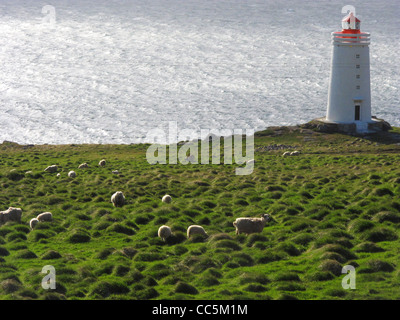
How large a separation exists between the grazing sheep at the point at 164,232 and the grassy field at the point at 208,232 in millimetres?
195

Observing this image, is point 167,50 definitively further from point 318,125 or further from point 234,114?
point 318,125

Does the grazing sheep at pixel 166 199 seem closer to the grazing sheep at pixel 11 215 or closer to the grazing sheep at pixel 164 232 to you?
the grazing sheep at pixel 11 215

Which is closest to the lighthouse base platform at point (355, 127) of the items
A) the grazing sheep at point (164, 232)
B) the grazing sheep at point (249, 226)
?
the grazing sheep at point (249, 226)

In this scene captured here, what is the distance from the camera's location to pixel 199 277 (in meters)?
16.8

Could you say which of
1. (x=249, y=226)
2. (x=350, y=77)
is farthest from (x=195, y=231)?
(x=350, y=77)

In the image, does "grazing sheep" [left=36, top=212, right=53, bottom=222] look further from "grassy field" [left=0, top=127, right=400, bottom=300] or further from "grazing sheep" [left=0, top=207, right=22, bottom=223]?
"grazing sheep" [left=0, top=207, right=22, bottom=223]

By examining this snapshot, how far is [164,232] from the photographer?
20.3 meters

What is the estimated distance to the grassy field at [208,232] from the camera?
52.3ft

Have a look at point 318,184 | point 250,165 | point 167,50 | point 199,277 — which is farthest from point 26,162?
point 167,50

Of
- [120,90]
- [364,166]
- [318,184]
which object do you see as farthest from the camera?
[120,90]

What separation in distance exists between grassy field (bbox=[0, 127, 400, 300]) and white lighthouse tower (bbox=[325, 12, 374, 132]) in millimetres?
14090

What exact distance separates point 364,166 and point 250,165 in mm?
6802
